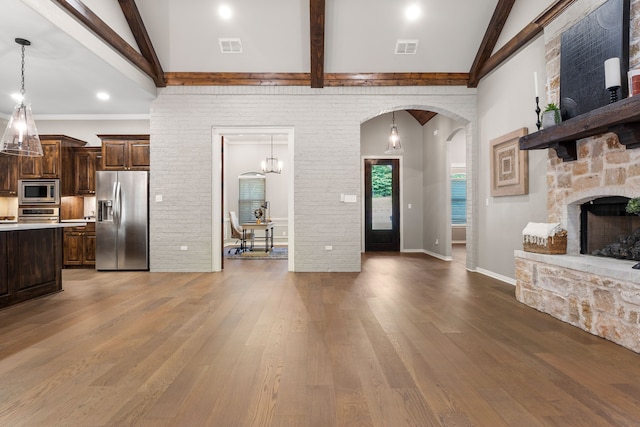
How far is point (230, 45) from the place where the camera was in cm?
539

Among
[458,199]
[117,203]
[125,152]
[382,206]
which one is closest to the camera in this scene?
[117,203]

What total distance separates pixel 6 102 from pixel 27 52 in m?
2.79

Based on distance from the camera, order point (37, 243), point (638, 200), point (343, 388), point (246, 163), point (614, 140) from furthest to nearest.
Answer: point (246, 163)
point (37, 243)
point (614, 140)
point (638, 200)
point (343, 388)

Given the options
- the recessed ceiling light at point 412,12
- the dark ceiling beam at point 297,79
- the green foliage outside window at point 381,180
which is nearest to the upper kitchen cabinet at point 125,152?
the dark ceiling beam at point 297,79

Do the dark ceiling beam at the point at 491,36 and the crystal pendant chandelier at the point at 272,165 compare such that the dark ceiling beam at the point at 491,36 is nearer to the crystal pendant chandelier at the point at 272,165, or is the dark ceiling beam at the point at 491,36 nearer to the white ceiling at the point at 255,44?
the white ceiling at the point at 255,44

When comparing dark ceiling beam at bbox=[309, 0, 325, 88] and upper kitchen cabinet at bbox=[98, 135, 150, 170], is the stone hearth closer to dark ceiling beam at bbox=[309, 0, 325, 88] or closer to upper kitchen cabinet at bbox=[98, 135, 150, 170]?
dark ceiling beam at bbox=[309, 0, 325, 88]

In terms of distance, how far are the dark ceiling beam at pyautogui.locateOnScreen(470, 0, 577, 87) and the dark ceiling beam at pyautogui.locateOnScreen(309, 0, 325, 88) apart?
2.47 meters

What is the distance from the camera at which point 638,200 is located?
2527mm

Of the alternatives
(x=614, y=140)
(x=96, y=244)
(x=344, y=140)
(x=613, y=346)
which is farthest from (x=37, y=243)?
(x=614, y=140)

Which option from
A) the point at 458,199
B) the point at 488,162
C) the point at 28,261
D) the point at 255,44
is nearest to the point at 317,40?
the point at 255,44

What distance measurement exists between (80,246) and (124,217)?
3.88 ft

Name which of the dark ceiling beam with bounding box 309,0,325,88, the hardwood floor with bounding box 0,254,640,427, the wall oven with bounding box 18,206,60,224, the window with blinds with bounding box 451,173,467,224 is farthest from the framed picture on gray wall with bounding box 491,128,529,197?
the wall oven with bounding box 18,206,60,224

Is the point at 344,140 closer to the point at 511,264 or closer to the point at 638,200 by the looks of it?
the point at 511,264

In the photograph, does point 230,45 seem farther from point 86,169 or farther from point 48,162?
point 48,162
